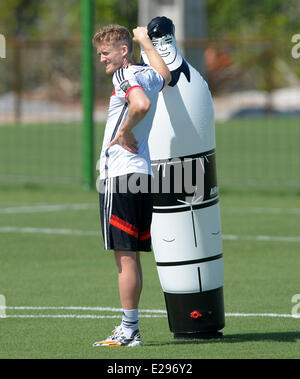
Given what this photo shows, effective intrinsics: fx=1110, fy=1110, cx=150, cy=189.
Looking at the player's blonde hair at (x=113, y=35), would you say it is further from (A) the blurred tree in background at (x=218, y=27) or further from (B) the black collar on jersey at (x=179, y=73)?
(A) the blurred tree in background at (x=218, y=27)

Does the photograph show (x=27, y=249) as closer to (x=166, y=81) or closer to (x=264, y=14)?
(x=166, y=81)

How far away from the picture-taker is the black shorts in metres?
7.42

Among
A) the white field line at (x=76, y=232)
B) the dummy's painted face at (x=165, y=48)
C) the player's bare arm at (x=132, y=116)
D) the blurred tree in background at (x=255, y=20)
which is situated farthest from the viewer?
the blurred tree in background at (x=255, y=20)

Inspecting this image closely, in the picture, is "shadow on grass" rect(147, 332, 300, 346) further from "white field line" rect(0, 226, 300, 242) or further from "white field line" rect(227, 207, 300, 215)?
"white field line" rect(227, 207, 300, 215)

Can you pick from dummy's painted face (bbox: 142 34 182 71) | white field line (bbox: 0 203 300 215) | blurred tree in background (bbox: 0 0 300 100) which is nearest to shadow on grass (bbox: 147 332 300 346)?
dummy's painted face (bbox: 142 34 182 71)

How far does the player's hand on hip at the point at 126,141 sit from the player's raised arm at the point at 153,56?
49cm

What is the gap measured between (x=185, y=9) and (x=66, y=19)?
115 feet

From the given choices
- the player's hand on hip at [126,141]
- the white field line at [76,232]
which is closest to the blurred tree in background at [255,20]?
the white field line at [76,232]

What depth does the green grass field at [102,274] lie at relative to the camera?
7695 mm

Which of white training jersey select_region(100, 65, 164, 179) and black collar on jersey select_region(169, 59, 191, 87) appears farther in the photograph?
black collar on jersey select_region(169, 59, 191, 87)

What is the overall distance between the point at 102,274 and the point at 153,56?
12.8 feet

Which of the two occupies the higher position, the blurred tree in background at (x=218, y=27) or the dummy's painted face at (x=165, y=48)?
the blurred tree in background at (x=218, y=27)

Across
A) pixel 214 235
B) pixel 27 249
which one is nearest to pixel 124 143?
pixel 214 235

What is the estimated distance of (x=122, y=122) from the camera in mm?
7422
